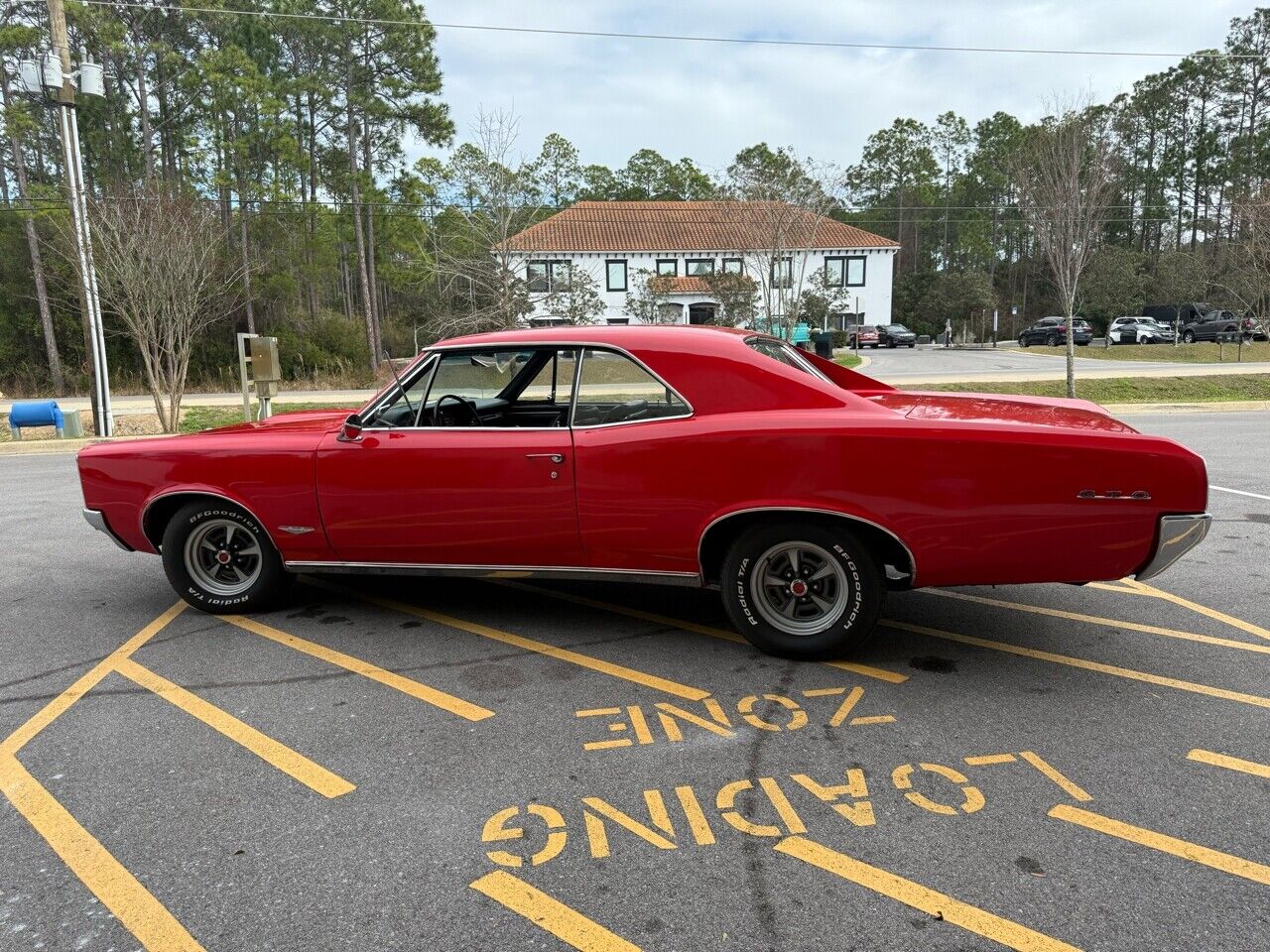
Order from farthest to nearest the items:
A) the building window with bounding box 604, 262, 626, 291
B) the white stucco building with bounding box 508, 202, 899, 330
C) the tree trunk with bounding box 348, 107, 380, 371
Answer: the building window with bounding box 604, 262, 626, 291, the white stucco building with bounding box 508, 202, 899, 330, the tree trunk with bounding box 348, 107, 380, 371

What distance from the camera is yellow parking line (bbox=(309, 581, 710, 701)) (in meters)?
3.69

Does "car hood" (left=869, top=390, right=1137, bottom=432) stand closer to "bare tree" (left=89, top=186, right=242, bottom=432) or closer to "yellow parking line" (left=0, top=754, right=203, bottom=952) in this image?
"yellow parking line" (left=0, top=754, right=203, bottom=952)

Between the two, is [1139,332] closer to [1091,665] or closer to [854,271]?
[854,271]

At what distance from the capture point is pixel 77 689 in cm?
381

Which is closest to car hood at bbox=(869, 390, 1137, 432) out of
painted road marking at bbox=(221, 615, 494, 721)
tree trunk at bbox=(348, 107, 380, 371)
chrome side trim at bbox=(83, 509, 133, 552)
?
painted road marking at bbox=(221, 615, 494, 721)

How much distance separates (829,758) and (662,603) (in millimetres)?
1983

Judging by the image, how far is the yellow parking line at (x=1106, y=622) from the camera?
4.13 meters

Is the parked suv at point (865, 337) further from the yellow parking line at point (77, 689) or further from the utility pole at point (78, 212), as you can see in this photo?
the yellow parking line at point (77, 689)

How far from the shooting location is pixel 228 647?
14.1ft

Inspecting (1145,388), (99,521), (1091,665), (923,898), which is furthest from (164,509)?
(1145,388)

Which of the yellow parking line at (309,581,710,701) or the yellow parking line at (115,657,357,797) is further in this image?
the yellow parking line at (309,581,710,701)

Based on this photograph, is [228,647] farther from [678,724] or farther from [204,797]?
[678,724]

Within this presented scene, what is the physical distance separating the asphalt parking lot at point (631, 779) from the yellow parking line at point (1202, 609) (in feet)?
0.09

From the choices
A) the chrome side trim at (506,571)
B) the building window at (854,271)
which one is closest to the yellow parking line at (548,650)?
the chrome side trim at (506,571)
